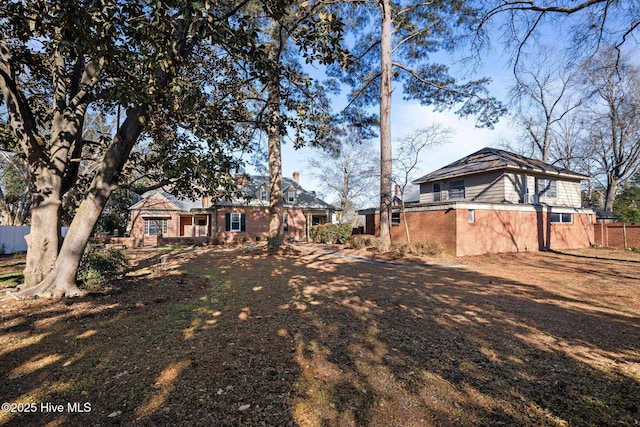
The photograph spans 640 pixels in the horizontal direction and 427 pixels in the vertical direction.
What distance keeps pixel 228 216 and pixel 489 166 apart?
20190 mm

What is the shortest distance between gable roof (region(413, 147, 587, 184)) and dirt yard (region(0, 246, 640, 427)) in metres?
12.3

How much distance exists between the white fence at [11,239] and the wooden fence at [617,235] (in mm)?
34316

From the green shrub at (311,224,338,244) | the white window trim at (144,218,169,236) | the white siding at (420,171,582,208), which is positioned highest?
the white siding at (420,171,582,208)

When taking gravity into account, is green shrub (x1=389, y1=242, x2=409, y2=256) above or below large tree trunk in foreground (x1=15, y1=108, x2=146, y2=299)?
below

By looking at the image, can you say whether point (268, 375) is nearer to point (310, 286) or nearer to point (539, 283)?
point (310, 286)

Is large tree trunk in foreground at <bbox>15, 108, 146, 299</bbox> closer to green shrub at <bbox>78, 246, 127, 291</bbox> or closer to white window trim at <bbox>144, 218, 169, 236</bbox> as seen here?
green shrub at <bbox>78, 246, 127, 291</bbox>

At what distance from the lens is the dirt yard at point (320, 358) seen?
101 inches

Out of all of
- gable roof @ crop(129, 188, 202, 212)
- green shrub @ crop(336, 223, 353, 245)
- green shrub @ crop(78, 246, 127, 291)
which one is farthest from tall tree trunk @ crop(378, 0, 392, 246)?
gable roof @ crop(129, 188, 202, 212)

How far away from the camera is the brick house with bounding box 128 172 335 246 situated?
24625 millimetres

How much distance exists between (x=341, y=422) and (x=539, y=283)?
346 inches

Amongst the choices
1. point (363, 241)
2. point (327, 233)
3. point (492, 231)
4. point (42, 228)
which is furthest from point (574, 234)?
point (42, 228)

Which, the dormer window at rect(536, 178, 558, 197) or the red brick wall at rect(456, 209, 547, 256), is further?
the dormer window at rect(536, 178, 558, 197)

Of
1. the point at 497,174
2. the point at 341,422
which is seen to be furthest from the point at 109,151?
the point at 497,174

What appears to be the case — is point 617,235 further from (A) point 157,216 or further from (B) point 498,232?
(A) point 157,216
